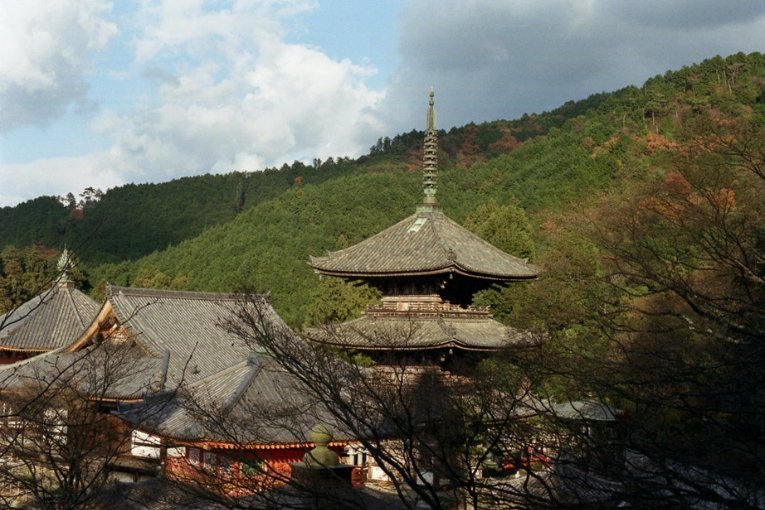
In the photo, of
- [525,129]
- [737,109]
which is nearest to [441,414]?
[737,109]

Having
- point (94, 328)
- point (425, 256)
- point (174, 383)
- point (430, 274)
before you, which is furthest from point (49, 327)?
point (430, 274)

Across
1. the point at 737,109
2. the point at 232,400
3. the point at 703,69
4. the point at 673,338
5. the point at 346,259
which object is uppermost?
the point at 703,69

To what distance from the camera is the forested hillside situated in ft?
158

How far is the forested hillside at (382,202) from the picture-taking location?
48219 millimetres

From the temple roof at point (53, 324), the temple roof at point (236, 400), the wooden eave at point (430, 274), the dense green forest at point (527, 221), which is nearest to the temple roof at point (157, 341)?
the dense green forest at point (527, 221)

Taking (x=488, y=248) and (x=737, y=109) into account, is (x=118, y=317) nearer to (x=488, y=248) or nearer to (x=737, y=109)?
(x=488, y=248)

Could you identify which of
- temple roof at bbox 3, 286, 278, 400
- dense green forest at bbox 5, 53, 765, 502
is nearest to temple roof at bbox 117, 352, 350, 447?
temple roof at bbox 3, 286, 278, 400

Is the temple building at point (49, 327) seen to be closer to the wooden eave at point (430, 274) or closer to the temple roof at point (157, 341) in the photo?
the temple roof at point (157, 341)

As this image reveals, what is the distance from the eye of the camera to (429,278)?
58.2ft

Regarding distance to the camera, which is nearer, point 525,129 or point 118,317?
point 118,317

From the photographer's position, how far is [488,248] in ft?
63.4

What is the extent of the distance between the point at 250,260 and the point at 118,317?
32180 mm

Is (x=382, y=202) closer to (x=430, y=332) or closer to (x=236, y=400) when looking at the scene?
(x=430, y=332)

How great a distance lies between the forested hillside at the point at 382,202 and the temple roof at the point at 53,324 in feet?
20.5
